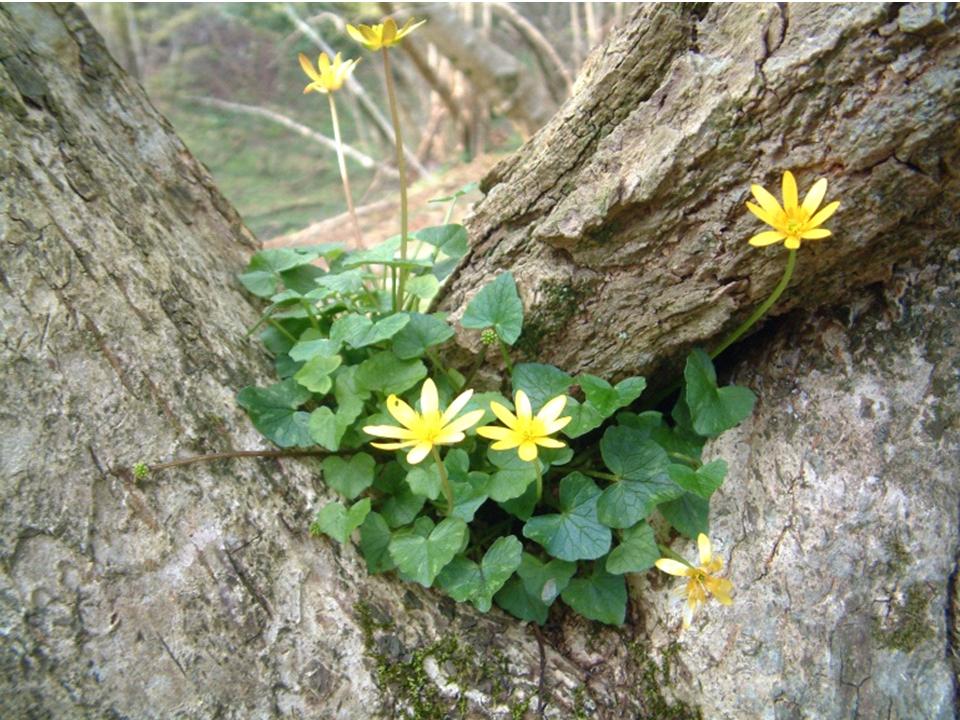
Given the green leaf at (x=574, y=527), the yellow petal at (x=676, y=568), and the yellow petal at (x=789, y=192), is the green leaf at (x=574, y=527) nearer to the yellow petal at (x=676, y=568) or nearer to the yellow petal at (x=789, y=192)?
the yellow petal at (x=676, y=568)

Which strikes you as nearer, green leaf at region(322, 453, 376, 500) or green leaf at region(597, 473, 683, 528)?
green leaf at region(597, 473, 683, 528)

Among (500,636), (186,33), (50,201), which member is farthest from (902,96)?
(186,33)

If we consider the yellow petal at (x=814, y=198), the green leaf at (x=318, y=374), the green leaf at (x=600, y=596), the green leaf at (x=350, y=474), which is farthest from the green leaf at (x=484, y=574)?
the yellow petal at (x=814, y=198)

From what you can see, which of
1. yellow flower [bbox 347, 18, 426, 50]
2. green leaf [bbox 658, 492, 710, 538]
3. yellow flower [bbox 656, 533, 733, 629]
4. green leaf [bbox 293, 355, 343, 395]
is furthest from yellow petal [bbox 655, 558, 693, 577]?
yellow flower [bbox 347, 18, 426, 50]

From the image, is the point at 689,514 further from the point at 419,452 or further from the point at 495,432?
the point at 419,452

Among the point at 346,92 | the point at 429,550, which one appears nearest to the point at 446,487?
the point at 429,550

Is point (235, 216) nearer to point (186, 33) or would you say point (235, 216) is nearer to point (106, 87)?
point (106, 87)

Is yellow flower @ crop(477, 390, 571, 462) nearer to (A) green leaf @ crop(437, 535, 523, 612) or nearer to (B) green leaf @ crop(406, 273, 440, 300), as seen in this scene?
(A) green leaf @ crop(437, 535, 523, 612)
